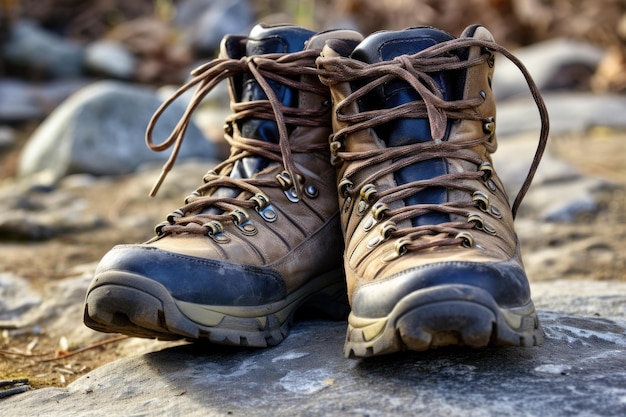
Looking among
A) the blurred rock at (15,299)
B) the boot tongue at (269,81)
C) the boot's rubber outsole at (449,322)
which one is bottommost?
the blurred rock at (15,299)

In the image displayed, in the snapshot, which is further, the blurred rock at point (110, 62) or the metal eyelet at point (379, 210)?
the blurred rock at point (110, 62)

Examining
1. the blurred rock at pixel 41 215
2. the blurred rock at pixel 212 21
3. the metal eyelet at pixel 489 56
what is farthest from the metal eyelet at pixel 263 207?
the blurred rock at pixel 212 21

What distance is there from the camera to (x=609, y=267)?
3117mm

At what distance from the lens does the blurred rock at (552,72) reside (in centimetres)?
777

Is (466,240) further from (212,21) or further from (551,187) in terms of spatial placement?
(212,21)

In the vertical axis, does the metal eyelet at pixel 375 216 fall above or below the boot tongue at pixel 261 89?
below

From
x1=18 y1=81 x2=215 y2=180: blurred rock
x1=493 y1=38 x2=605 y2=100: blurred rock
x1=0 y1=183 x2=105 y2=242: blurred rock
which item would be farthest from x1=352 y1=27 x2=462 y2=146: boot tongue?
x1=493 y1=38 x2=605 y2=100: blurred rock

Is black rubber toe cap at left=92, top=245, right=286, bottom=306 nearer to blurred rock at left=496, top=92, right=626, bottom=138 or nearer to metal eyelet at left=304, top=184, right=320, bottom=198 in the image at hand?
metal eyelet at left=304, top=184, right=320, bottom=198

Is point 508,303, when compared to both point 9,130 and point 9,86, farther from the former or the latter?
point 9,86

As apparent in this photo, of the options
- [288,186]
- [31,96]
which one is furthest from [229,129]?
[31,96]

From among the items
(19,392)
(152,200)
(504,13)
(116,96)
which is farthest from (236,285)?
(504,13)

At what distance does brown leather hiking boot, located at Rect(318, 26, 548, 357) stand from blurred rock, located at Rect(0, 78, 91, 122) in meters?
8.35

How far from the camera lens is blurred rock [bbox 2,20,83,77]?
11047mm

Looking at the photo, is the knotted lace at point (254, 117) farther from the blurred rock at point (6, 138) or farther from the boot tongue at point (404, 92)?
the blurred rock at point (6, 138)
